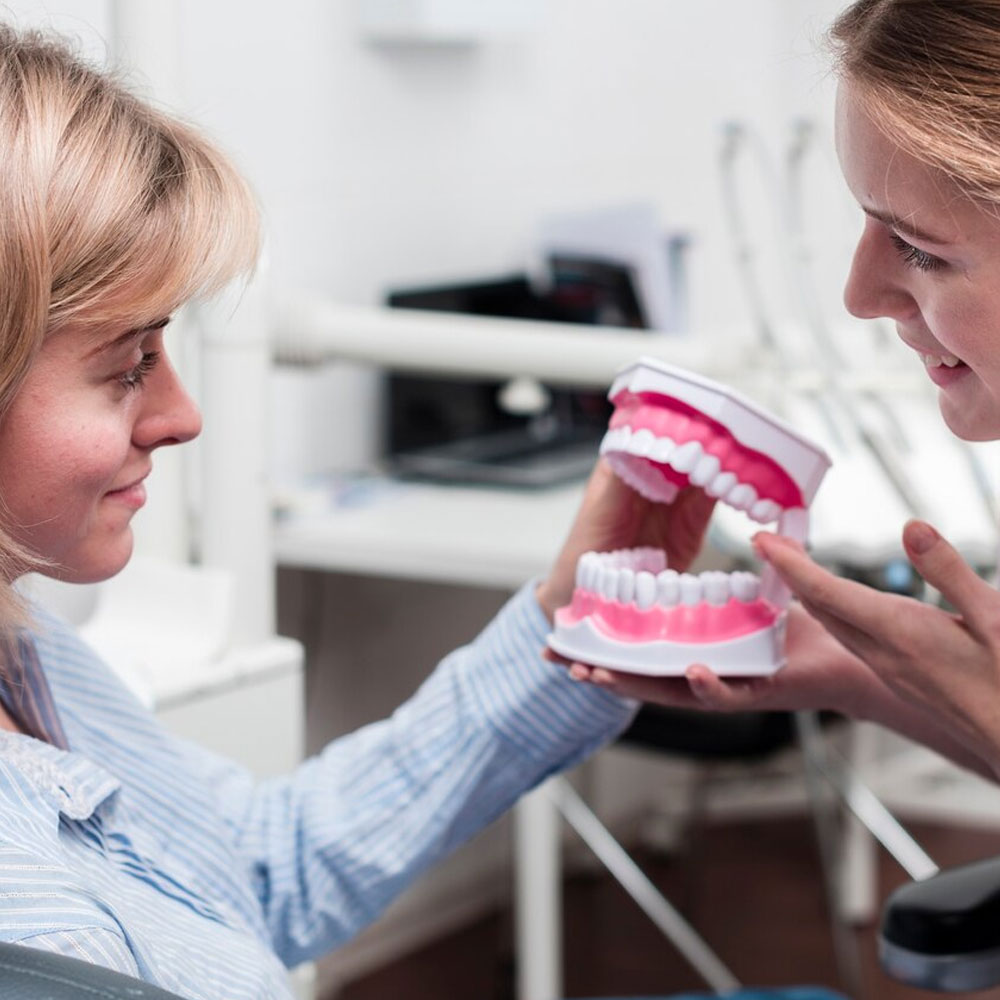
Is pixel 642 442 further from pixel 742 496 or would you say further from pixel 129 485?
pixel 129 485

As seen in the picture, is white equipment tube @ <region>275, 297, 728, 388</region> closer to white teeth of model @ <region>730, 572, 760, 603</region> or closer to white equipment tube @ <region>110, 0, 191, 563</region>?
white equipment tube @ <region>110, 0, 191, 563</region>

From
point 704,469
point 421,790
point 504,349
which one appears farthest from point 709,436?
point 504,349

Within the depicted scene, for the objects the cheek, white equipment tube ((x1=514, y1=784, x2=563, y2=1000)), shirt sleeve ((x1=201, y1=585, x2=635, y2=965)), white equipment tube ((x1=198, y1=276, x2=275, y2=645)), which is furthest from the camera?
white equipment tube ((x1=514, y1=784, x2=563, y2=1000))

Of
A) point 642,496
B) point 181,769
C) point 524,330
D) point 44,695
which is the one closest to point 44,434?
point 44,695

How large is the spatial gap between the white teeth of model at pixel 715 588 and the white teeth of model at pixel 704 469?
6 cm

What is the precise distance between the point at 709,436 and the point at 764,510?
0.07 metres

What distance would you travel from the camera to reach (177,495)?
1687 millimetres

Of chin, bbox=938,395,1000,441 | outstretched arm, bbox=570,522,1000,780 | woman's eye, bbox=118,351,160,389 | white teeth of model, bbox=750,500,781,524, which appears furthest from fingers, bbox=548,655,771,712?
woman's eye, bbox=118,351,160,389

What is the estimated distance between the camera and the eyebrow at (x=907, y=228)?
908 millimetres

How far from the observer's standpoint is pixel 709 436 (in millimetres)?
1062

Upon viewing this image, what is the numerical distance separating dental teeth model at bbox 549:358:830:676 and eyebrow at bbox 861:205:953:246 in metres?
0.16

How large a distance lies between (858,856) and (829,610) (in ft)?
6.67

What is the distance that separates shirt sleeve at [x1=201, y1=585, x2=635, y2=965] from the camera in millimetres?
1176

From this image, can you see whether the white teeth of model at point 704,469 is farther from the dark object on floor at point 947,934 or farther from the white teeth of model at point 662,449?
the dark object on floor at point 947,934
